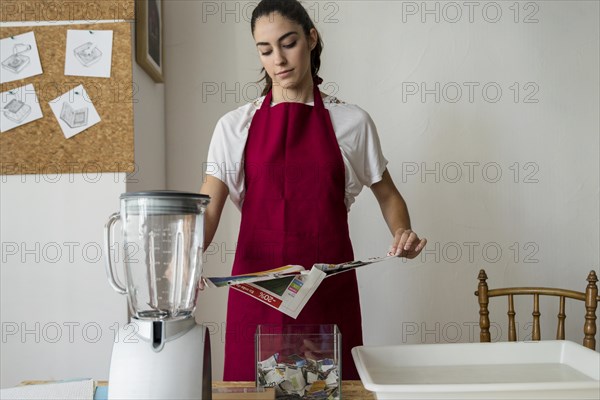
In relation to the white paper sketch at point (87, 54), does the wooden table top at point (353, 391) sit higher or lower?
lower

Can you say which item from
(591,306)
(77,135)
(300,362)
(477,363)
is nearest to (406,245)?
(477,363)

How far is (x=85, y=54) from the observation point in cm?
165

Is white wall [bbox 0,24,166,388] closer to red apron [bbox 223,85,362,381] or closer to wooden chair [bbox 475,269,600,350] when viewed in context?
red apron [bbox 223,85,362,381]

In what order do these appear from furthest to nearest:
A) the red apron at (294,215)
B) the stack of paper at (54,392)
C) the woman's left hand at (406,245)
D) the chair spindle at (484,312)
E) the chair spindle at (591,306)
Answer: the chair spindle at (484,312)
the chair spindle at (591,306)
the red apron at (294,215)
the woman's left hand at (406,245)
the stack of paper at (54,392)

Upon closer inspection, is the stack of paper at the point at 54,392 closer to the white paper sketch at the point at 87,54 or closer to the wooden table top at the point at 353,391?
the wooden table top at the point at 353,391

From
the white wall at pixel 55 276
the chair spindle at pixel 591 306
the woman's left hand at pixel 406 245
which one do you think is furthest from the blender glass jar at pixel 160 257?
the chair spindle at pixel 591 306

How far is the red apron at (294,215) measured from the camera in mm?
1361

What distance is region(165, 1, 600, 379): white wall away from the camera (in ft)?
6.82

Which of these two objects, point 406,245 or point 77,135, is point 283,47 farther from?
point 77,135

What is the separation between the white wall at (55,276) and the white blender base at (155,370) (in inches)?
40.6

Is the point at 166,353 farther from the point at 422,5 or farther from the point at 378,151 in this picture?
the point at 422,5

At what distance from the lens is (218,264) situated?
2.11 metres

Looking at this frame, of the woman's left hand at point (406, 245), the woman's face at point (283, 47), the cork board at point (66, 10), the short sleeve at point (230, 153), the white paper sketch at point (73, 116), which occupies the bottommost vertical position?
the woman's left hand at point (406, 245)

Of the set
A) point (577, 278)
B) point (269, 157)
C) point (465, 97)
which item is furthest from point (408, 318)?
point (269, 157)
